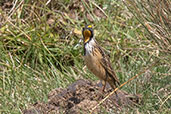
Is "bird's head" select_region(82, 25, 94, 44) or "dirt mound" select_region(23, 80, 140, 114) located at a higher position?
"bird's head" select_region(82, 25, 94, 44)

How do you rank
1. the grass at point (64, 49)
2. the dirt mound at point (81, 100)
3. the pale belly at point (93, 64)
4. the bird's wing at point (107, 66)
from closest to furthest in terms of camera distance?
1. the dirt mound at point (81, 100)
2. the grass at point (64, 49)
3. the pale belly at point (93, 64)
4. the bird's wing at point (107, 66)

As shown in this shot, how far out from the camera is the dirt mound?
4.47m

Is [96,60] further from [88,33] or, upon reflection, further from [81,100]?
[81,100]

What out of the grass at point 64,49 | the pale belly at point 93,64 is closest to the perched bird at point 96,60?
the pale belly at point 93,64

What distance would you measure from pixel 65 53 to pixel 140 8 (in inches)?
95.7

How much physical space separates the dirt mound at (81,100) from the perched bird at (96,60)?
306mm

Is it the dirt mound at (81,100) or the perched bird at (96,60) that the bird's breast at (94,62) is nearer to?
the perched bird at (96,60)

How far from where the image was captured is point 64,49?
695cm

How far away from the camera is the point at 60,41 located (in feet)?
23.6

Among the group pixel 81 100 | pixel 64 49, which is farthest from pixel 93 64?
pixel 64 49

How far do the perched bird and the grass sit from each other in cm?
27

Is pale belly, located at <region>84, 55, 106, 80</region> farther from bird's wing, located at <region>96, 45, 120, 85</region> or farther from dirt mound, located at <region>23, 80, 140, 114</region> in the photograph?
dirt mound, located at <region>23, 80, 140, 114</region>

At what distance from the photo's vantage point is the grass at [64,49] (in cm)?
475

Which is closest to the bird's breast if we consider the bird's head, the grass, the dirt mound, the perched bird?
the perched bird
